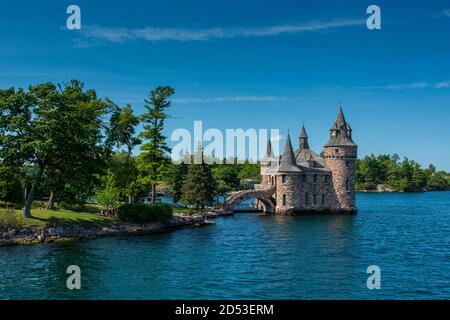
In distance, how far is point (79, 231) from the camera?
44781 mm

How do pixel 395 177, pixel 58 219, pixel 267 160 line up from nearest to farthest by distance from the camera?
1. pixel 58 219
2. pixel 267 160
3. pixel 395 177

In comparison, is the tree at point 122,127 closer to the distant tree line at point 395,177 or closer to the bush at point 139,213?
the bush at point 139,213

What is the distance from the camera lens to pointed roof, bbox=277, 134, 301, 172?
71.8 meters

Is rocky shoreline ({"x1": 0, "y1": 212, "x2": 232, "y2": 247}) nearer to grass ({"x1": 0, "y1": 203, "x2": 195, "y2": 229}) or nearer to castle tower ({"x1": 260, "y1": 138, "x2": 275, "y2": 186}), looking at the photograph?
→ grass ({"x1": 0, "y1": 203, "x2": 195, "y2": 229})

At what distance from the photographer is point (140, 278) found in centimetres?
3052

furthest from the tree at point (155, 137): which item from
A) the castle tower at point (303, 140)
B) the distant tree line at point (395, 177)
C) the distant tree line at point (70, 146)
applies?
the distant tree line at point (395, 177)

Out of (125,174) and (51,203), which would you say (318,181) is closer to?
(125,174)

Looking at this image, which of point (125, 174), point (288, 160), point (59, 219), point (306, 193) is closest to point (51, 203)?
point (59, 219)

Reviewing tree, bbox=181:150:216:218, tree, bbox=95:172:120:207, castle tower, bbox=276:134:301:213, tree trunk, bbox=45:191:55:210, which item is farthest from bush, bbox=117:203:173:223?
castle tower, bbox=276:134:301:213

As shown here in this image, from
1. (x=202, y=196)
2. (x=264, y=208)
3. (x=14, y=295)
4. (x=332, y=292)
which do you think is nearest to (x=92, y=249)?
(x=14, y=295)

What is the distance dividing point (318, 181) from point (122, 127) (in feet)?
103

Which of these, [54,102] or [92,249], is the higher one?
[54,102]

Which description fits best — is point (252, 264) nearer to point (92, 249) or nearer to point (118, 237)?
point (92, 249)
